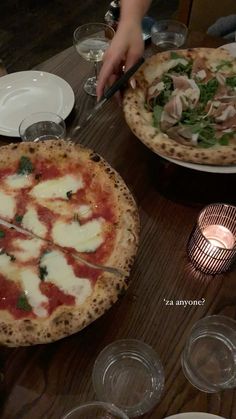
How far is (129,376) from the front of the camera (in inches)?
38.8

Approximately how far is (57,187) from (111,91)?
412 mm

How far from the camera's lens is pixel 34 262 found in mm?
1083

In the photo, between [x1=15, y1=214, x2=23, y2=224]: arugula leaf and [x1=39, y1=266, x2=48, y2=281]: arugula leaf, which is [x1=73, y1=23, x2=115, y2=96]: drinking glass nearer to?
[x1=15, y1=214, x2=23, y2=224]: arugula leaf

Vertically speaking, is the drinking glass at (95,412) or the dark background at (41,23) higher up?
the drinking glass at (95,412)

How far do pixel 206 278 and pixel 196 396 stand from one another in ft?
1.05

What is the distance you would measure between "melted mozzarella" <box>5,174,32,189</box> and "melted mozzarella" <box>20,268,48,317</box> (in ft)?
0.93

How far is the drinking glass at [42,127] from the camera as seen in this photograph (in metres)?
1.38

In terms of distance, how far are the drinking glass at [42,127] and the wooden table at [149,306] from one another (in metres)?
0.11

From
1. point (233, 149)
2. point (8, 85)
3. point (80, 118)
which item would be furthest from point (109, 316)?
point (8, 85)

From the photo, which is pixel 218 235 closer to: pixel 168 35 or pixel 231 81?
pixel 231 81

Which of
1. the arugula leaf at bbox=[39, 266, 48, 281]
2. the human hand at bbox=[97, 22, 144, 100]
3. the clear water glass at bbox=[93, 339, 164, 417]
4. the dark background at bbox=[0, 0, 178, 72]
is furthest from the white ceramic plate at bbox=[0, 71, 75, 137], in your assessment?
the dark background at bbox=[0, 0, 178, 72]

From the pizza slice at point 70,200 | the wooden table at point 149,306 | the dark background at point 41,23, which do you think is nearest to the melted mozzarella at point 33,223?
the pizza slice at point 70,200

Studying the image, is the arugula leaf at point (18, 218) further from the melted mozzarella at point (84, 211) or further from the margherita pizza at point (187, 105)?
the margherita pizza at point (187, 105)

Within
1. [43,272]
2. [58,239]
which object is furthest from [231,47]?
[43,272]
